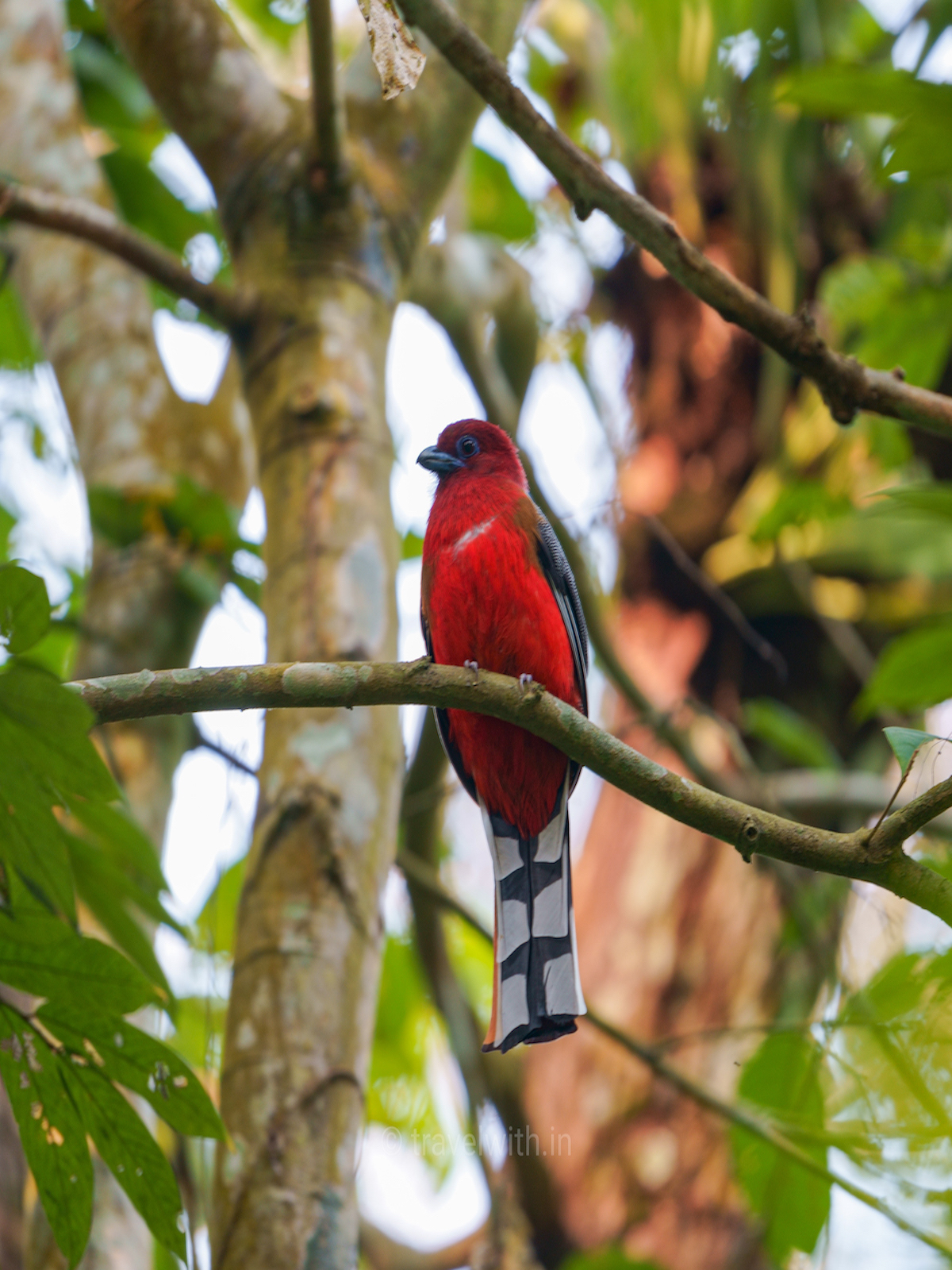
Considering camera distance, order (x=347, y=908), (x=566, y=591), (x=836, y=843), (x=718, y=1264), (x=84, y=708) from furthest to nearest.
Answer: (x=718, y=1264) → (x=566, y=591) → (x=347, y=908) → (x=836, y=843) → (x=84, y=708)

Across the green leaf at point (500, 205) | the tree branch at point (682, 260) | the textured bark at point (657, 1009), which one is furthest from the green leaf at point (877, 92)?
the green leaf at point (500, 205)

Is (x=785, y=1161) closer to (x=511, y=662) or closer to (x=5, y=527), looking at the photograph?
(x=511, y=662)

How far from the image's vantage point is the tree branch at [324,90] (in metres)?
2.76

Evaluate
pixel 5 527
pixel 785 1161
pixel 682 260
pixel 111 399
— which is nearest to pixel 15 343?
pixel 5 527

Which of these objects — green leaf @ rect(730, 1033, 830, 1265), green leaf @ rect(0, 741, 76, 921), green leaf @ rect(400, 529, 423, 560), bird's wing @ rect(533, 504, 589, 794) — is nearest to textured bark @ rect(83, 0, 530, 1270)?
bird's wing @ rect(533, 504, 589, 794)

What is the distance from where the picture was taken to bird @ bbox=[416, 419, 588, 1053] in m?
2.98

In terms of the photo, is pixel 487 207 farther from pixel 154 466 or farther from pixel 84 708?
pixel 84 708

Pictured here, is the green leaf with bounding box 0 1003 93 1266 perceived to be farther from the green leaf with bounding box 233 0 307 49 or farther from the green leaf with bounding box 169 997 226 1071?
the green leaf with bounding box 233 0 307 49

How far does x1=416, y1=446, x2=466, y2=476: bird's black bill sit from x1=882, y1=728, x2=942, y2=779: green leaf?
210 centimetres

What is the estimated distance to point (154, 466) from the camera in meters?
4.14

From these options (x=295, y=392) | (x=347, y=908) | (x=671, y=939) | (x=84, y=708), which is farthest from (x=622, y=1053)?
(x=84, y=708)

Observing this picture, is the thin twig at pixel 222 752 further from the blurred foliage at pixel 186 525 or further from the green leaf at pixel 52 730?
the green leaf at pixel 52 730

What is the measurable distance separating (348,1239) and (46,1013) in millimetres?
882

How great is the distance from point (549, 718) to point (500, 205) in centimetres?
558
